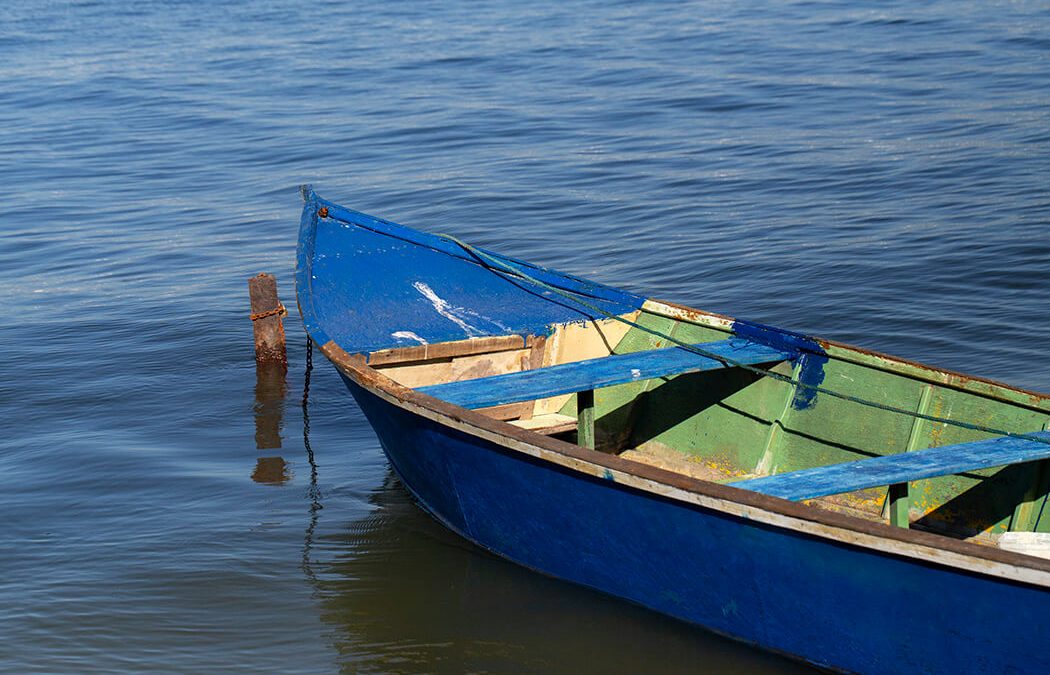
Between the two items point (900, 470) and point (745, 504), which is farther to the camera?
point (900, 470)

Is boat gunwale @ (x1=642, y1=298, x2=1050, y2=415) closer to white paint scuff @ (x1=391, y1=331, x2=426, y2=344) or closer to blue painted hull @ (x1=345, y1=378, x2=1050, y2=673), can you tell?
blue painted hull @ (x1=345, y1=378, x2=1050, y2=673)

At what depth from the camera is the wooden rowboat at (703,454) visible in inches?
201

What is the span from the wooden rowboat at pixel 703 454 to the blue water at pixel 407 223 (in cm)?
51

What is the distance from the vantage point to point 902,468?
5.69 metres

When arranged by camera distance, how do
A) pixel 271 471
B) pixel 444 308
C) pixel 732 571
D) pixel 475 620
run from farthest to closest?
pixel 271 471 → pixel 444 308 → pixel 475 620 → pixel 732 571

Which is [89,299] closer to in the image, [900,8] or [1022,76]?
[1022,76]

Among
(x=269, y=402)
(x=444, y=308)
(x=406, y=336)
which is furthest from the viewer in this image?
(x=269, y=402)

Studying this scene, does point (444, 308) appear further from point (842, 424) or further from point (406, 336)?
point (842, 424)

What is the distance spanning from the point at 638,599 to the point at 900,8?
23.8m

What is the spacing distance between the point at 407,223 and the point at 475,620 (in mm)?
8710

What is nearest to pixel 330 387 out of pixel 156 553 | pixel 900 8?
pixel 156 553

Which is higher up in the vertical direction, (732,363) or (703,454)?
(732,363)

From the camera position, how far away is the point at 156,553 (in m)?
7.45

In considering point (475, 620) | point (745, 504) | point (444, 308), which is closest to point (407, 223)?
point (444, 308)
